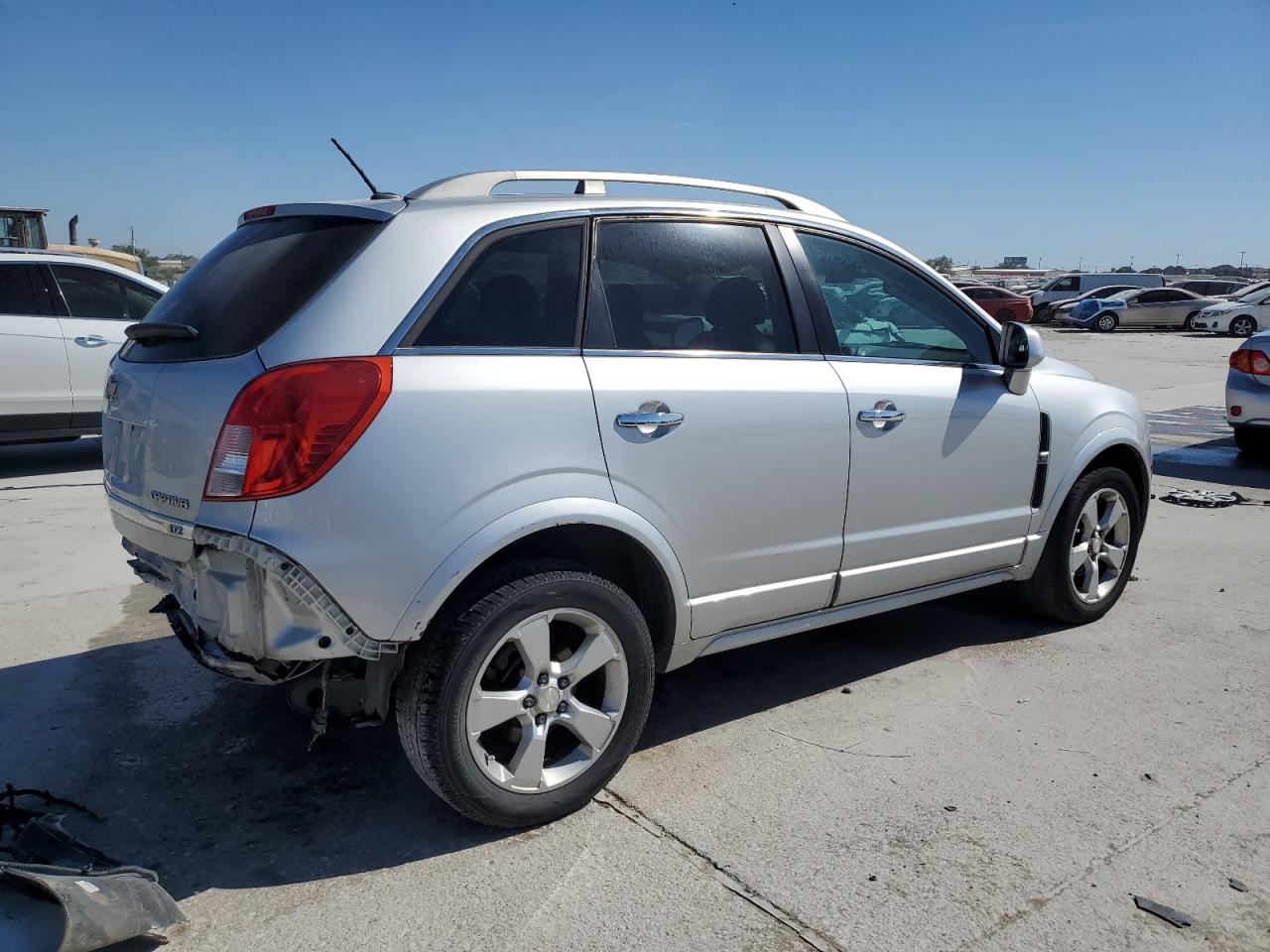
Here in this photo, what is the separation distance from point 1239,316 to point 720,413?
33.0 m

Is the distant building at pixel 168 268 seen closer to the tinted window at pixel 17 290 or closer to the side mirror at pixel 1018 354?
the tinted window at pixel 17 290

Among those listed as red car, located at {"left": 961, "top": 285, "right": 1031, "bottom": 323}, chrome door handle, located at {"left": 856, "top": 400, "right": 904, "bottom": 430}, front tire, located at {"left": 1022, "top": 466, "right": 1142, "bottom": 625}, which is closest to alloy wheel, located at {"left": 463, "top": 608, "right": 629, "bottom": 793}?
chrome door handle, located at {"left": 856, "top": 400, "right": 904, "bottom": 430}

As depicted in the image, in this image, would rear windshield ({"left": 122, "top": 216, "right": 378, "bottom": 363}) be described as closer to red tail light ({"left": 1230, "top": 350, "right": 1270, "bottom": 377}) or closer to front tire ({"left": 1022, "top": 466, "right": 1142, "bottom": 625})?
front tire ({"left": 1022, "top": 466, "right": 1142, "bottom": 625})

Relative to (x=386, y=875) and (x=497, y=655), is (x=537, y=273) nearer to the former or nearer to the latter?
(x=497, y=655)

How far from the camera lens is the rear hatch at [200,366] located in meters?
2.88

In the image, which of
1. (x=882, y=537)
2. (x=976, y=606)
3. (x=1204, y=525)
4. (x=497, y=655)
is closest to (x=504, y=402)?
(x=497, y=655)

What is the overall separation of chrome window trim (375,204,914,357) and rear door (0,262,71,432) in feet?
22.4

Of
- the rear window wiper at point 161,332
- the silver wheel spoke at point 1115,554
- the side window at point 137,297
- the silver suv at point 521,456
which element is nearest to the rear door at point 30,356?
the side window at point 137,297

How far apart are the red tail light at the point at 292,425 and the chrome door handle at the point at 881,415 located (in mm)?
1818

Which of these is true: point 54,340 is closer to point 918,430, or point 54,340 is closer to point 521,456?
point 521,456

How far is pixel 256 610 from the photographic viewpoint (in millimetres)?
2779

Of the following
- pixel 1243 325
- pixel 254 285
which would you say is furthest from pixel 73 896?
pixel 1243 325

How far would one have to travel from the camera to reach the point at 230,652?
2947mm

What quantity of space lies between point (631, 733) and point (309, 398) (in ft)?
4.68
